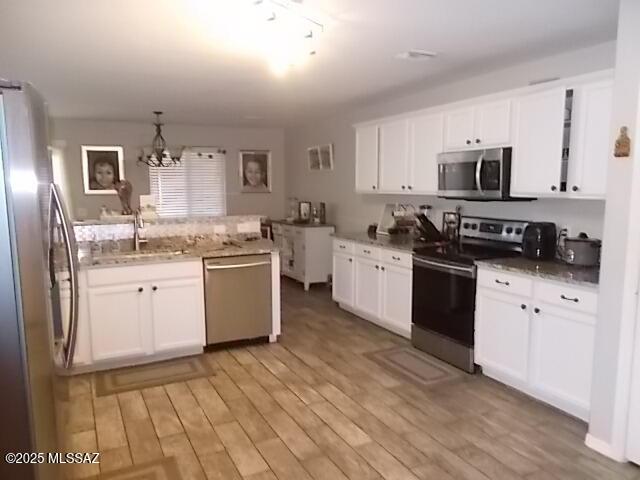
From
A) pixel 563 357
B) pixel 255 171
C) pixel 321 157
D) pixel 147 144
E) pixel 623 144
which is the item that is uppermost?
pixel 147 144

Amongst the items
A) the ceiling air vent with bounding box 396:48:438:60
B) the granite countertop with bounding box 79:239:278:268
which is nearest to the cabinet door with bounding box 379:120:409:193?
the ceiling air vent with bounding box 396:48:438:60

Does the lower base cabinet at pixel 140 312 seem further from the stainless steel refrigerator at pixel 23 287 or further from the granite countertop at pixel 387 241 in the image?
the stainless steel refrigerator at pixel 23 287

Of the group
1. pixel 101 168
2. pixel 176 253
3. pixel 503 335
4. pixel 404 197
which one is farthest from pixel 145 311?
pixel 101 168

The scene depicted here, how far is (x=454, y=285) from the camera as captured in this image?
3.73 metres

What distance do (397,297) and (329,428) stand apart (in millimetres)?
1831

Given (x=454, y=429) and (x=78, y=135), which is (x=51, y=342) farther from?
(x=78, y=135)

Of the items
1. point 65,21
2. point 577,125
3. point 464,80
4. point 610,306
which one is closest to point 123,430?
point 65,21

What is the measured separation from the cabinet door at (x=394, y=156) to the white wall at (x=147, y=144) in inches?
138

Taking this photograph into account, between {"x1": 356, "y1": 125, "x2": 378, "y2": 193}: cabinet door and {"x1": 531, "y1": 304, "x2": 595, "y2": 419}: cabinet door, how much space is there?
8.57 feet

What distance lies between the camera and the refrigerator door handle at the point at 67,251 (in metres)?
1.81

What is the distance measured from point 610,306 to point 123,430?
9.42ft

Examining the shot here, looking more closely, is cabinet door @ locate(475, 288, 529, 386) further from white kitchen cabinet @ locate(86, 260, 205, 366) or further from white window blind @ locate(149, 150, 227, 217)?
white window blind @ locate(149, 150, 227, 217)

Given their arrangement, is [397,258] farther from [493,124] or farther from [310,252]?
[310,252]

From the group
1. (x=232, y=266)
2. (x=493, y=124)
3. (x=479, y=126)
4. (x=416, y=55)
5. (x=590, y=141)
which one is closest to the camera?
(x=590, y=141)
